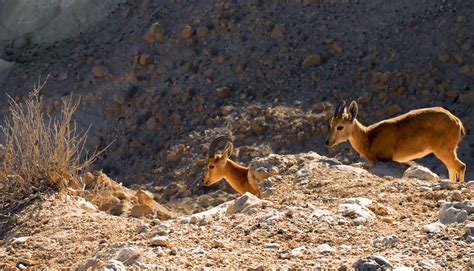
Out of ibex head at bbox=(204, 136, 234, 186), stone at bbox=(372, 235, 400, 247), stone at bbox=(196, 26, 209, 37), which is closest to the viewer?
stone at bbox=(372, 235, 400, 247)

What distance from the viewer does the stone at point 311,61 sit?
17.1m


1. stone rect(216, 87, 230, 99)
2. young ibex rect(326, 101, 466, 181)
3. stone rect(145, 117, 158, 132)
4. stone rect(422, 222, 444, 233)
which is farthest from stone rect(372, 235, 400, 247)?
stone rect(145, 117, 158, 132)

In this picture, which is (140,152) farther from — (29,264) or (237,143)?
(29,264)

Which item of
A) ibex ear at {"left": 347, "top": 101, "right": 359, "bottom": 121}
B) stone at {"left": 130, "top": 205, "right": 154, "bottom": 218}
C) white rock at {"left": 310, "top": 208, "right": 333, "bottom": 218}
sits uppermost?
white rock at {"left": 310, "top": 208, "right": 333, "bottom": 218}

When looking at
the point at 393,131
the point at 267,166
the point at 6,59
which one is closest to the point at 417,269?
the point at 267,166

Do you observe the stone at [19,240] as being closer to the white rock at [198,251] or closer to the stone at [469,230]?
the white rock at [198,251]

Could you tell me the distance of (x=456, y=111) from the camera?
15703mm

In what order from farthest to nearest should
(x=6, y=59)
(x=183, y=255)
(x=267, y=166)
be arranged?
(x=6, y=59)
(x=267, y=166)
(x=183, y=255)

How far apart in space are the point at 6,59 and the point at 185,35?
423 centimetres

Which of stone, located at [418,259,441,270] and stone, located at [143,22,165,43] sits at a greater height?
stone, located at [418,259,441,270]

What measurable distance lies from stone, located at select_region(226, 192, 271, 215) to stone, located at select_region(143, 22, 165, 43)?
1056 cm

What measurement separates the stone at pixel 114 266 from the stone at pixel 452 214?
2.25 meters

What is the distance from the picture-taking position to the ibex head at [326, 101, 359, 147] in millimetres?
12453

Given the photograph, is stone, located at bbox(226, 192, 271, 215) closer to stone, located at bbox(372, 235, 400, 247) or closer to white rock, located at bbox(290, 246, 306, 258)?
white rock, located at bbox(290, 246, 306, 258)
